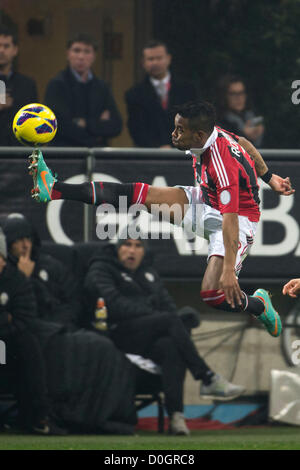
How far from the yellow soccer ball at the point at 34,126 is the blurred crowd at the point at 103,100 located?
311 cm

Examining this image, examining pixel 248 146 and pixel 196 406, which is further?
pixel 196 406

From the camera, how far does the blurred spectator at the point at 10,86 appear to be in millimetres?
11422

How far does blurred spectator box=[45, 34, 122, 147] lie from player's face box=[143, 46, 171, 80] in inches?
17.5

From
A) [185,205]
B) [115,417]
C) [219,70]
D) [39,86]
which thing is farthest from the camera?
[39,86]

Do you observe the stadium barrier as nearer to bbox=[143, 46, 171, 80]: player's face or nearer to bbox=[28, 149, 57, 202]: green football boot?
bbox=[143, 46, 171, 80]: player's face

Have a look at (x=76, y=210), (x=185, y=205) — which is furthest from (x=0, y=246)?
(x=185, y=205)

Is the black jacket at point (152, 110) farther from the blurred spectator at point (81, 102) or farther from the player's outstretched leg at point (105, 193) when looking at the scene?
the player's outstretched leg at point (105, 193)

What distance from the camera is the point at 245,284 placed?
1199 cm

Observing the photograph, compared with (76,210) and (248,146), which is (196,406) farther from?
(248,146)

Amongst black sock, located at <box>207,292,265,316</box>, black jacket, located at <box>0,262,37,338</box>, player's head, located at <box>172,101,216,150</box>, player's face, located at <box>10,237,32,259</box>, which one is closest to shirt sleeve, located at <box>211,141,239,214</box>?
player's head, located at <box>172,101,216,150</box>

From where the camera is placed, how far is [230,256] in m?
8.35

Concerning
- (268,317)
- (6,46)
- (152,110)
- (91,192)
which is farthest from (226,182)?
(6,46)

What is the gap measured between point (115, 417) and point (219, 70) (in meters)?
4.08

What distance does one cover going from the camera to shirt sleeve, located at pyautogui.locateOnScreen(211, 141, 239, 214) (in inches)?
327
